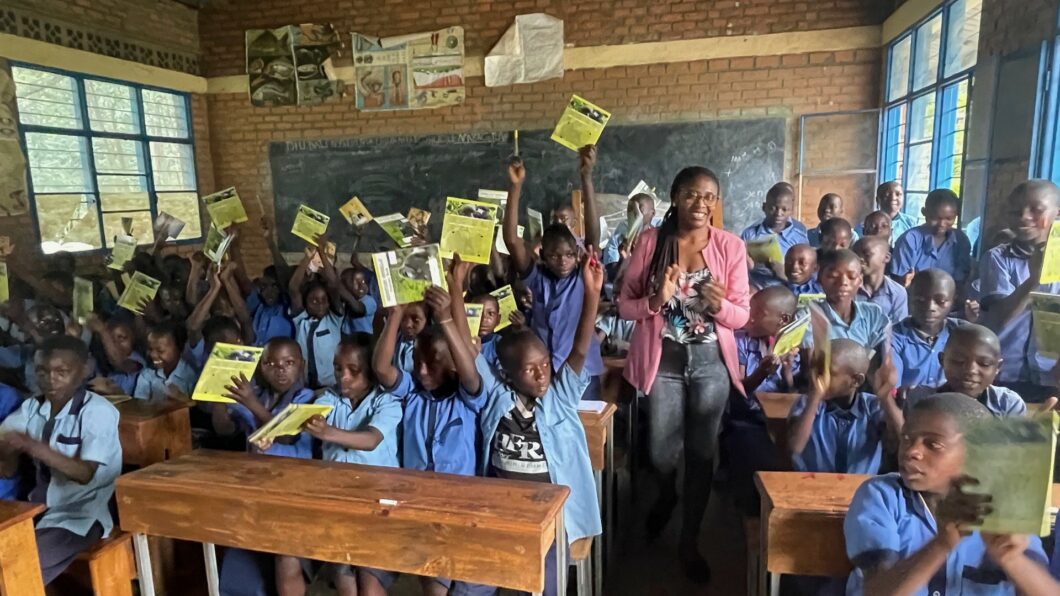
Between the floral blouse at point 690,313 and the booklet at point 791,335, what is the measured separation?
0.73 feet

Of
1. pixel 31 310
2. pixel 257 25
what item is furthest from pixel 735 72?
pixel 31 310

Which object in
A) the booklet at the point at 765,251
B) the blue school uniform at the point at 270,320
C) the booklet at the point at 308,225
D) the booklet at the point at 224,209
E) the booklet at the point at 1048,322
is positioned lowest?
the blue school uniform at the point at 270,320

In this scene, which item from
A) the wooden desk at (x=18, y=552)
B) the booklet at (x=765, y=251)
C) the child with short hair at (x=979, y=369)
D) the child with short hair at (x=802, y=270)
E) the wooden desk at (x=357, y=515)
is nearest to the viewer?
the wooden desk at (x=357, y=515)

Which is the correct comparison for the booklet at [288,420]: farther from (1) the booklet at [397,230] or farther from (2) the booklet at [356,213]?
(2) the booklet at [356,213]

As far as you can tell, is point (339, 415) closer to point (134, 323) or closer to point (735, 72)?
point (134, 323)

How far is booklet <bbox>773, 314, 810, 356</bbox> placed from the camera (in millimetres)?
1948

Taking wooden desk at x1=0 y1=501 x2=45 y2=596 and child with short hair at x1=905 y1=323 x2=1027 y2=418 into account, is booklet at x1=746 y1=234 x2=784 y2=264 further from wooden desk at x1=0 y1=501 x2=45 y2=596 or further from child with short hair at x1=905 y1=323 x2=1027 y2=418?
wooden desk at x1=0 y1=501 x2=45 y2=596

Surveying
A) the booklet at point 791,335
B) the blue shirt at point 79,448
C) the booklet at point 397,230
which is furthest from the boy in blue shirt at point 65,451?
the booklet at point 791,335

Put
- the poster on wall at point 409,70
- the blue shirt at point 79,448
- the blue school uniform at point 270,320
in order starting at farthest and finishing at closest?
1. the poster on wall at point 409,70
2. the blue school uniform at point 270,320
3. the blue shirt at point 79,448

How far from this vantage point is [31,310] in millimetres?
3111

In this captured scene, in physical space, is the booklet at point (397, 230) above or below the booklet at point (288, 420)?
above

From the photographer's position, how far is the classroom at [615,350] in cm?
158

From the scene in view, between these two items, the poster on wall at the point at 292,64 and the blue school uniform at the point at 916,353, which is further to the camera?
the poster on wall at the point at 292,64

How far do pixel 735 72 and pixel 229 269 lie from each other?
4567 millimetres
